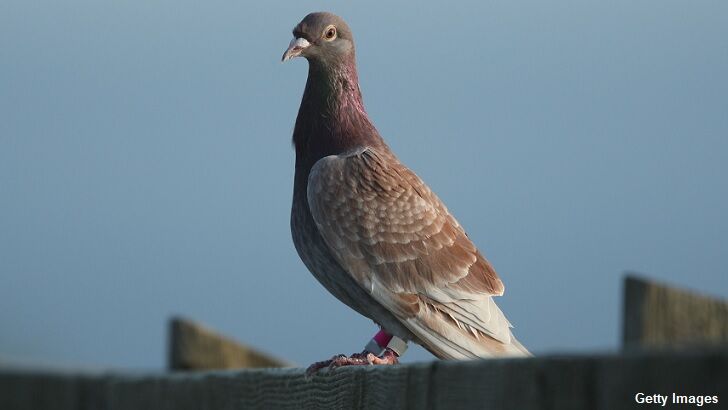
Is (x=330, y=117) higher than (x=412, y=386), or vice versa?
(x=330, y=117)

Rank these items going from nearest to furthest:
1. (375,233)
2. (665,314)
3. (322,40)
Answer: (665,314) → (375,233) → (322,40)

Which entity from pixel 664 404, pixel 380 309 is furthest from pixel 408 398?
pixel 380 309

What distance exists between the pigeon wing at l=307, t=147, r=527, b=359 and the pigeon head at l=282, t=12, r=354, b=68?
1.96 ft

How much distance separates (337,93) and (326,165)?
0.55 m

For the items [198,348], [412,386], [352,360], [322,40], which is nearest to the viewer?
[412,386]

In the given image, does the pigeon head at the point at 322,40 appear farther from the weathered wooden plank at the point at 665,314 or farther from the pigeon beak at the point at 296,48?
the weathered wooden plank at the point at 665,314

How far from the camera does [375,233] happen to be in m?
6.03

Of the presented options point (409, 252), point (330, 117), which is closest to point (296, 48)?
point (330, 117)

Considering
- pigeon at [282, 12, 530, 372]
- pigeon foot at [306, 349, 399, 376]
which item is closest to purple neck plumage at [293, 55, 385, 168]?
pigeon at [282, 12, 530, 372]

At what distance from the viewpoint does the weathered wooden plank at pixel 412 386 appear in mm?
1594

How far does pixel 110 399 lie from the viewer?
13.8 ft

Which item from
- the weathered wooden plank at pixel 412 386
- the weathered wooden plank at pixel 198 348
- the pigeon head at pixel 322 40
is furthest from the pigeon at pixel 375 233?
the weathered wooden plank at pixel 412 386

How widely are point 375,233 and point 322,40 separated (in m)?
1.14

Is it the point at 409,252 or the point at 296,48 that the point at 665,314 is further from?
the point at 296,48
